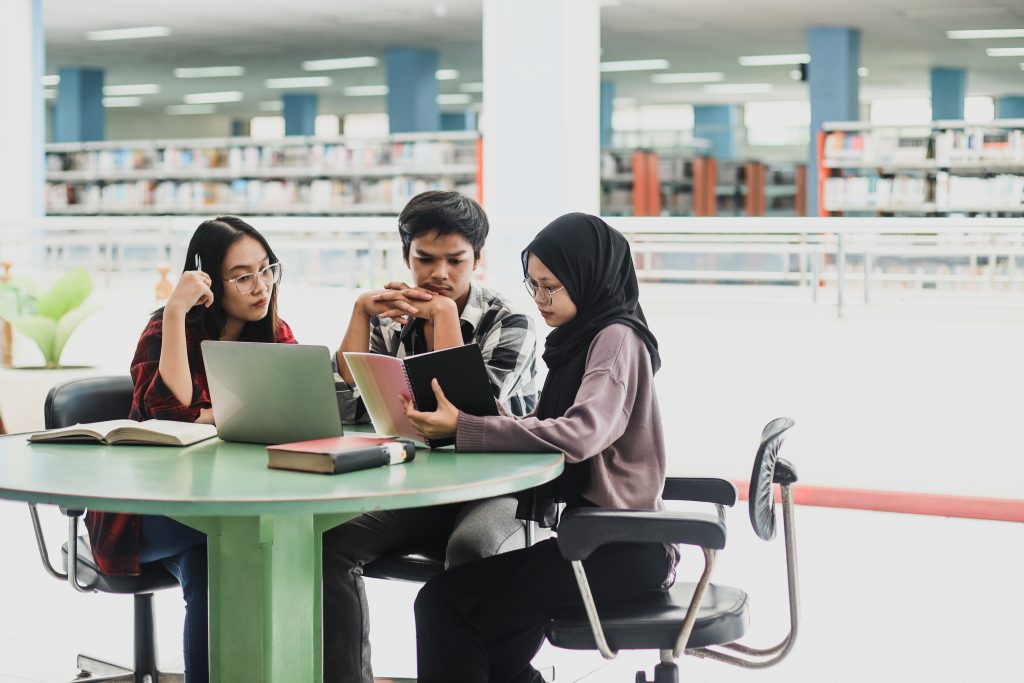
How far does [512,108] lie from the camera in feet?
19.3

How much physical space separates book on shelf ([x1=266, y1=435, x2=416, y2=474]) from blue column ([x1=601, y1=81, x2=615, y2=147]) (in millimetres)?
12897

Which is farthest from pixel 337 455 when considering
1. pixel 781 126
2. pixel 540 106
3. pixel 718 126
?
pixel 781 126

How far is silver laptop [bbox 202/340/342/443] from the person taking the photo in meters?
1.87

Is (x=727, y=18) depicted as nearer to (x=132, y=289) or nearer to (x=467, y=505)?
(x=132, y=289)

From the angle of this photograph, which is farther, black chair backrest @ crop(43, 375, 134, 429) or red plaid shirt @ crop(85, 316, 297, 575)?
black chair backrest @ crop(43, 375, 134, 429)

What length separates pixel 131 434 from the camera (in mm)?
1967

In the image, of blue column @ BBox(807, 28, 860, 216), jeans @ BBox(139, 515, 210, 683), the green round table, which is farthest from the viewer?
blue column @ BBox(807, 28, 860, 216)

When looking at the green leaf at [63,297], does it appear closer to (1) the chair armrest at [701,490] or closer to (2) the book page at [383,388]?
(2) the book page at [383,388]

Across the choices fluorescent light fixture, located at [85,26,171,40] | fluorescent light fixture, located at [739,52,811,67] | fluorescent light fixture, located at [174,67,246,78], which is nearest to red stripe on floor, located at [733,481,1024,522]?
fluorescent light fixture, located at [85,26,171,40]

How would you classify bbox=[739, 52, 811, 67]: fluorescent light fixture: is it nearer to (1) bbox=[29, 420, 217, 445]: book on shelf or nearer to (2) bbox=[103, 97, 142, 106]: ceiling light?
(2) bbox=[103, 97, 142, 106]: ceiling light

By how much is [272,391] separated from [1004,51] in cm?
1255

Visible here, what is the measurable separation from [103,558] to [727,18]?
9.69m

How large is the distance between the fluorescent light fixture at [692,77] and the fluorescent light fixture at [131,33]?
6323mm

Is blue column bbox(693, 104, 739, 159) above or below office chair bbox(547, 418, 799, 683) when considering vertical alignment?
above
